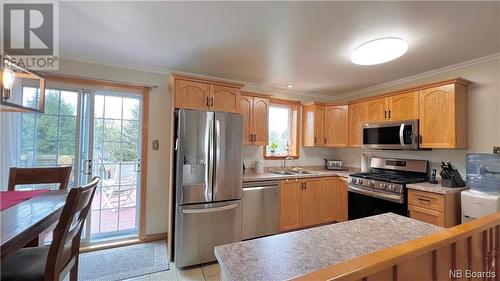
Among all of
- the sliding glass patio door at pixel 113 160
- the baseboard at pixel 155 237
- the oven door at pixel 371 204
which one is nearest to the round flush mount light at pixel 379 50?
the oven door at pixel 371 204

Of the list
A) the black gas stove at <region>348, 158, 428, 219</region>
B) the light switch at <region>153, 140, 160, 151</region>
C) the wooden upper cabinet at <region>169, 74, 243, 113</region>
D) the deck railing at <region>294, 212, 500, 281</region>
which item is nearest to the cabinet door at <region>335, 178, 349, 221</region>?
the black gas stove at <region>348, 158, 428, 219</region>

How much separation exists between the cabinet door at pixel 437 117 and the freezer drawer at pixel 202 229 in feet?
8.32

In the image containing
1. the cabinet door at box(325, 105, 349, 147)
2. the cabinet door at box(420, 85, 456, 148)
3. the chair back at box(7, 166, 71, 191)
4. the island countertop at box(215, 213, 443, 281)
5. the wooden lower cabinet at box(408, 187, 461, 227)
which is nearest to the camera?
the island countertop at box(215, 213, 443, 281)

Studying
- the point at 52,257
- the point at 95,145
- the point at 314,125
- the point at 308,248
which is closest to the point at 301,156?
the point at 314,125

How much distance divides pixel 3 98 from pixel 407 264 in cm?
236

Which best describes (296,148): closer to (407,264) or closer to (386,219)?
(386,219)

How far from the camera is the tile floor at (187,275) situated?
85.3 inches

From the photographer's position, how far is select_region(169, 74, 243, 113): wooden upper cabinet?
2494mm

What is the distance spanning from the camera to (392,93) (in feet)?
10.1

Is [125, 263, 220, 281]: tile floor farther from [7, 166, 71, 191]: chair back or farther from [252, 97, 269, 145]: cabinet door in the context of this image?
[252, 97, 269, 145]: cabinet door

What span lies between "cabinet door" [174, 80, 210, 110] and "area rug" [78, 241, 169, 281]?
5.88 feet

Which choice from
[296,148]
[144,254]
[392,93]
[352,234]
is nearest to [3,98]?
[144,254]

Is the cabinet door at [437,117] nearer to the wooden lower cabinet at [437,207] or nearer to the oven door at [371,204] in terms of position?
the wooden lower cabinet at [437,207]

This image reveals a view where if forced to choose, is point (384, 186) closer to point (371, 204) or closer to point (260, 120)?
point (371, 204)
